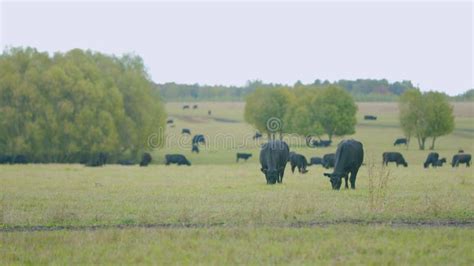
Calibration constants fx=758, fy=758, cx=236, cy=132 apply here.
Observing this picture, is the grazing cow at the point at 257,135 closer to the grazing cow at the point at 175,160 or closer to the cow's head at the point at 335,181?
the grazing cow at the point at 175,160

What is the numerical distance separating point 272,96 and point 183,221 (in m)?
86.8

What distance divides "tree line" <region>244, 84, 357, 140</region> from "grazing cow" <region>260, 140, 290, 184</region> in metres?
57.5

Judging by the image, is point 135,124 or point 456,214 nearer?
point 456,214

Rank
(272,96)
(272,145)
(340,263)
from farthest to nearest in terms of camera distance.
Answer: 1. (272,96)
2. (272,145)
3. (340,263)

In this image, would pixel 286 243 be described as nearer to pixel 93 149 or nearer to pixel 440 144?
pixel 93 149

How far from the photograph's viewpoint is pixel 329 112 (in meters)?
90.8

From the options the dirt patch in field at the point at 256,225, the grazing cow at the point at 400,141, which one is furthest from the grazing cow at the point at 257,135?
the dirt patch in field at the point at 256,225

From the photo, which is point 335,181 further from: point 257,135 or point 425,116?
point 257,135

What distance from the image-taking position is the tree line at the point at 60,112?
64.0m

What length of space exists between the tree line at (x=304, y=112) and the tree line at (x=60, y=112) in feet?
85.1

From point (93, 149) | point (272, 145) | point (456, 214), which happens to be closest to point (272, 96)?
point (93, 149)

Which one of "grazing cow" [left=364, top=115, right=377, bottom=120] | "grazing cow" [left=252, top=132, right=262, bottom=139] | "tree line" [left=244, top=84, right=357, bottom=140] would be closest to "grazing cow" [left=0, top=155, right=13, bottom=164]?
"tree line" [left=244, top=84, right=357, bottom=140]

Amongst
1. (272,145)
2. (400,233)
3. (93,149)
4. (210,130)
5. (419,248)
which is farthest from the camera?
(210,130)

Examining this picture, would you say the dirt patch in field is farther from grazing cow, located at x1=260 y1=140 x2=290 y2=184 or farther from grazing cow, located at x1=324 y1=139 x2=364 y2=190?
grazing cow, located at x1=260 y1=140 x2=290 y2=184
